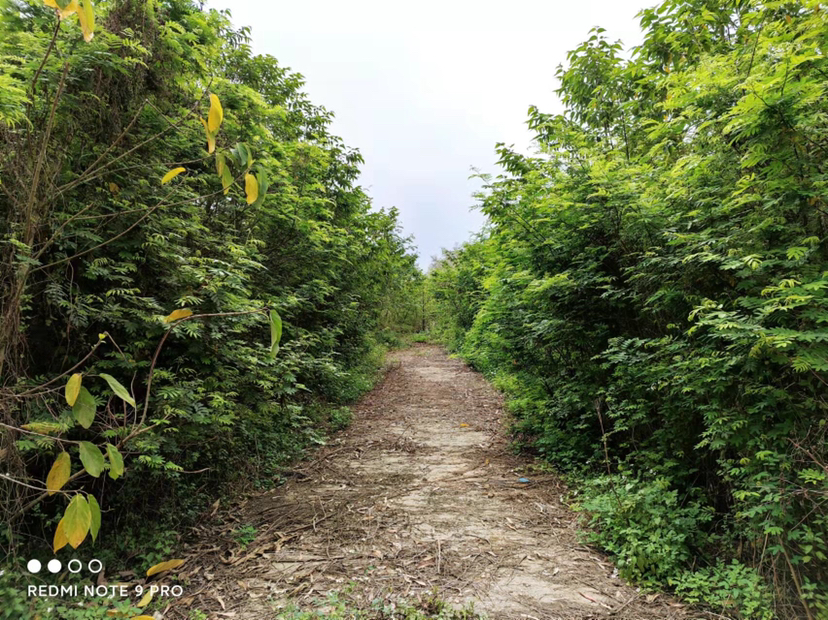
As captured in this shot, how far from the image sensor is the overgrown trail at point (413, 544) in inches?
98.4

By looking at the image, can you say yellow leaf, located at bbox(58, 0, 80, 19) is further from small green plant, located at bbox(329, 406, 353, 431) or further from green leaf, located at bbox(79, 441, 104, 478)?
small green plant, located at bbox(329, 406, 353, 431)

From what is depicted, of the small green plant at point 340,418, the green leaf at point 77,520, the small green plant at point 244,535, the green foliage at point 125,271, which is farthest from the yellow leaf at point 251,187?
the small green plant at point 340,418

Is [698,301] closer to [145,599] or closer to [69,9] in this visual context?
[69,9]

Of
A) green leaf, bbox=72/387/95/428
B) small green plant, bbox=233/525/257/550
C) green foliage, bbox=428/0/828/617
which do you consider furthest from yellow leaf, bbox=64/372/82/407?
green foliage, bbox=428/0/828/617

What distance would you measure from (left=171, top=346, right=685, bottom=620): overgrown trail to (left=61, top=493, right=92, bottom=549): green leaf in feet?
6.00

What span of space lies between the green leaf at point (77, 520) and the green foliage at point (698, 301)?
310 cm

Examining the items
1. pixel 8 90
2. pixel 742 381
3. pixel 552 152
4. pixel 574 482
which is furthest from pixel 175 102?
pixel 574 482

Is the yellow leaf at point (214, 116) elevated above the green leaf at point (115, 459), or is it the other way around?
the yellow leaf at point (214, 116)

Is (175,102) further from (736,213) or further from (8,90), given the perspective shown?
(736,213)

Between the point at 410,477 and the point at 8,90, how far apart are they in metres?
4.34

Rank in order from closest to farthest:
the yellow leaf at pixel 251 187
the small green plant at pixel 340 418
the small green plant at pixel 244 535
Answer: the yellow leaf at pixel 251 187 < the small green plant at pixel 244 535 < the small green plant at pixel 340 418

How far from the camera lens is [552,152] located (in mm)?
4551

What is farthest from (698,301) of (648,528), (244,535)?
(244,535)

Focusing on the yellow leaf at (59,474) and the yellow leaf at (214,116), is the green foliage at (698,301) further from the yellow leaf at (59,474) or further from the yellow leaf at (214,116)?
the yellow leaf at (59,474)
